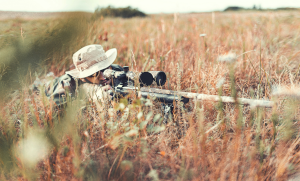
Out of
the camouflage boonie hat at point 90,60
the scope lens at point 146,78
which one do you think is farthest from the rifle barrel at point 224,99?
the camouflage boonie hat at point 90,60


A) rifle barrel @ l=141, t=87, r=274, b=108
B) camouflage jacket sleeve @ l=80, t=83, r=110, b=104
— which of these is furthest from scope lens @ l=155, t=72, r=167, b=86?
camouflage jacket sleeve @ l=80, t=83, r=110, b=104

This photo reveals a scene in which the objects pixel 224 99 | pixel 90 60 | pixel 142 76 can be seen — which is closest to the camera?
pixel 224 99

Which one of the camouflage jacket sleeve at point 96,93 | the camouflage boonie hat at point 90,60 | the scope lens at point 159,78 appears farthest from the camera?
the camouflage boonie hat at point 90,60

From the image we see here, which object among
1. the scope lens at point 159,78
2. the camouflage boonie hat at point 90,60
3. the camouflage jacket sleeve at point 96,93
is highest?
the camouflage boonie hat at point 90,60

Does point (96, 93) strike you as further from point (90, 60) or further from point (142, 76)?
point (142, 76)

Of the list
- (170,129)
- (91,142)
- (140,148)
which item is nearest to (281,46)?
(170,129)

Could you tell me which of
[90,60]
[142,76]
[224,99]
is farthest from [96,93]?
[224,99]

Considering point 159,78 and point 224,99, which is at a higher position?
point 159,78

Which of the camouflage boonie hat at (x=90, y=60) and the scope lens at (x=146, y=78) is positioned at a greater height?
the camouflage boonie hat at (x=90, y=60)

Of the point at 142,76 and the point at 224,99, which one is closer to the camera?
the point at 224,99

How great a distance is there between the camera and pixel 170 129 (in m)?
1.54

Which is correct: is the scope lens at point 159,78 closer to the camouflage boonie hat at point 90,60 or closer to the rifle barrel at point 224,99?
the rifle barrel at point 224,99

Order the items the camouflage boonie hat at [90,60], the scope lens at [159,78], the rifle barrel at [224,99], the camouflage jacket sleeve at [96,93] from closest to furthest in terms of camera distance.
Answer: the rifle barrel at [224,99] → the camouflage jacket sleeve at [96,93] → the scope lens at [159,78] → the camouflage boonie hat at [90,60]

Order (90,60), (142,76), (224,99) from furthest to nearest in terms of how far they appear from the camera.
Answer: (90,60), (142,76), (224,99)
